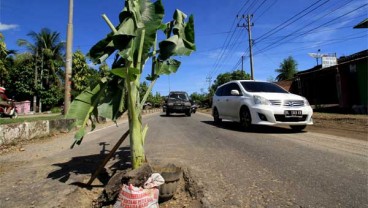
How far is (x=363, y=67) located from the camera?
58.7 feet

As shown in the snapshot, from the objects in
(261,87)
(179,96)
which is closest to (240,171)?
(261,87)

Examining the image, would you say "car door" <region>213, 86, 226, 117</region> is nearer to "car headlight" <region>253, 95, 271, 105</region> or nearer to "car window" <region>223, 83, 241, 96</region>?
"car window" <region>223, 83, 241, 96</region>

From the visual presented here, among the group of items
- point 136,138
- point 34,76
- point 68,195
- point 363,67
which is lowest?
point 68,195

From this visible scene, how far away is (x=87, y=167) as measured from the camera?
17.1ft

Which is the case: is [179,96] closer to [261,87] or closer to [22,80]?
[261,87]

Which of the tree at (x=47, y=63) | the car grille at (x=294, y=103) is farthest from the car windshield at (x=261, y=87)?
the tree at (x=47, y=63)

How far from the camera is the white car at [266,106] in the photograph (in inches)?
356

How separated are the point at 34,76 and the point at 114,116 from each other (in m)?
45.4

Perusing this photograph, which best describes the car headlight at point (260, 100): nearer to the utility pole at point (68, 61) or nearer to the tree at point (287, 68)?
the utility pole at point (68, 61)

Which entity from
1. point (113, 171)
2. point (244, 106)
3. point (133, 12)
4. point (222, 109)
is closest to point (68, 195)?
point (113, 171)

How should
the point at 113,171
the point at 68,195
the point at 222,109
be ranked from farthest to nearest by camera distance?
1. the point at 222,109
2. the point at 113,171
3. the point at 68,195

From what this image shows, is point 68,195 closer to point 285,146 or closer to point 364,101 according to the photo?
point 285,146

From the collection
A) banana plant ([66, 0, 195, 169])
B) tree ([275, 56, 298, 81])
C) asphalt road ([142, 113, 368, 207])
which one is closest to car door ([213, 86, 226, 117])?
asphalt road ([142, 113, 368, 207])

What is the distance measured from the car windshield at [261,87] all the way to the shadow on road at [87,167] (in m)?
5.60
